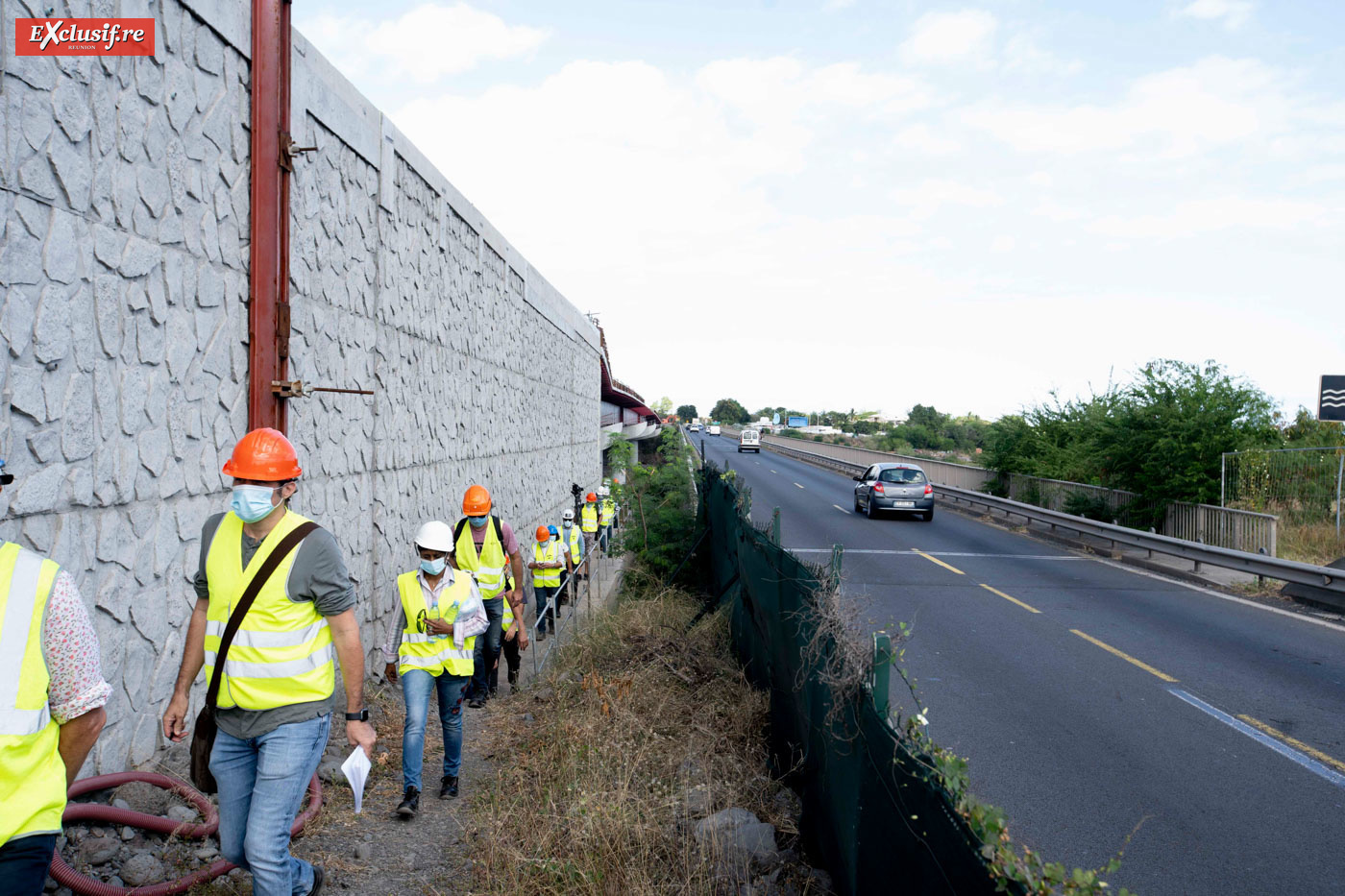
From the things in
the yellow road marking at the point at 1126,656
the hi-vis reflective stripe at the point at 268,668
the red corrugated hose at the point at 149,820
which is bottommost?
the yellow road marking at the point at 1126,656

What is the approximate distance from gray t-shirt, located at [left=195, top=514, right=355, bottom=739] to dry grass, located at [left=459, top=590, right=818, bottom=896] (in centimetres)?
148

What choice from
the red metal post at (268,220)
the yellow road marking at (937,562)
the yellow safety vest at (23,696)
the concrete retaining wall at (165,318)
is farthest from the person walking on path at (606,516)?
the yellow safety vest at (23,696)

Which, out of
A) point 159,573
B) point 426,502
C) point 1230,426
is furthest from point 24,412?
point 1230,426

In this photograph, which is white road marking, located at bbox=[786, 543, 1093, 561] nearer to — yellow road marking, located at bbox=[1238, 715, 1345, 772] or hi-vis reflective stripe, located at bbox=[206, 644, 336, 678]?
yellow road marking, located at bbox=[1238, 715, 1345, 772]

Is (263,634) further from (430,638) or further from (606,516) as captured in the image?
(606,516)

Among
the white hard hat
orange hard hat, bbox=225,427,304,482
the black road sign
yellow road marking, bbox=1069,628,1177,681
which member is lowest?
yellow road marking, bbox=1069,628,1177,681

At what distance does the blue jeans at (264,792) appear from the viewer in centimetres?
339

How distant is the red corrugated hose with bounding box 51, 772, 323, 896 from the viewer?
368cm

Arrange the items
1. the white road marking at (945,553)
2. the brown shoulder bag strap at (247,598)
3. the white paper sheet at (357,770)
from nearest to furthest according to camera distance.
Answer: the brown shoulder bag strap at (247,598), the white paper sheet at (357,770), the white road marking at (945,553)

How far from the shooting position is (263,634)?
337 centimetres

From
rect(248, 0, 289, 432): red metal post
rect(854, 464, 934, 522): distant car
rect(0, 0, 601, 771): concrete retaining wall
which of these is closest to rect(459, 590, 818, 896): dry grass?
rect(0, 0, 601, 771): concrete retaining wall

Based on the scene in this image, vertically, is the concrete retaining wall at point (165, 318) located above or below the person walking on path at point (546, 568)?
above

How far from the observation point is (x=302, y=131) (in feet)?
22.0

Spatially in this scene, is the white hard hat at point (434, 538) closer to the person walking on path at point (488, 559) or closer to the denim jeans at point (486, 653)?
the person walking on path at point (488, 559)
